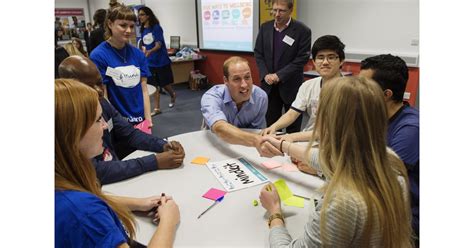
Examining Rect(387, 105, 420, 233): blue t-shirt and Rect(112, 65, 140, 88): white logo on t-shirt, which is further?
Rect(112, 65, 140, 88): white logo on t-shirt

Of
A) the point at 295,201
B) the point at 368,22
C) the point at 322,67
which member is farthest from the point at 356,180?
the point at 368,22

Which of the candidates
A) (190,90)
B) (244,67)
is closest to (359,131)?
(244,67)

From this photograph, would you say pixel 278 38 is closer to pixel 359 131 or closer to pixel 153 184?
pixel 153 184

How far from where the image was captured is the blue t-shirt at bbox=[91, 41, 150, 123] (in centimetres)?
239

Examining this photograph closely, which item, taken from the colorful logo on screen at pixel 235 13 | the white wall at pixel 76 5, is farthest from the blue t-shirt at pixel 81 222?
the white wall at pixel 76 5

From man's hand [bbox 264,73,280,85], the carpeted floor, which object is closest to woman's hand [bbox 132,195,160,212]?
man's hand [bbox 264,73,280,85]

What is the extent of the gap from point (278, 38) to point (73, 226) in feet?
9.77

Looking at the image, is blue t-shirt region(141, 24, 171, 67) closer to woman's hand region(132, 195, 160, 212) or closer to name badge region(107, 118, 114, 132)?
name badge region(107, 118, 114, 132)

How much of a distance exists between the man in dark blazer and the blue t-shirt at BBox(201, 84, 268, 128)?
0.87 m

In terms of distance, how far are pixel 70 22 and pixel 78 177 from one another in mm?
10274

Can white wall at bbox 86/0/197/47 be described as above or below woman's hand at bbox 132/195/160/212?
above

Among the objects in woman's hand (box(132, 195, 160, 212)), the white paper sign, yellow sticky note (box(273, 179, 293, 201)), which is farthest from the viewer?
the white paper sign

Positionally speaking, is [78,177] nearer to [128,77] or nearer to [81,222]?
[81,222]

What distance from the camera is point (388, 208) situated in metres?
0.88
